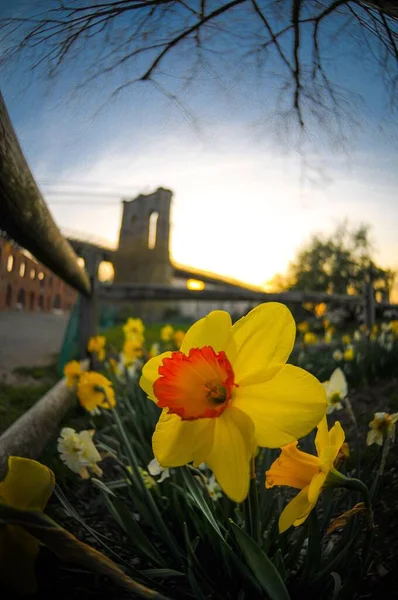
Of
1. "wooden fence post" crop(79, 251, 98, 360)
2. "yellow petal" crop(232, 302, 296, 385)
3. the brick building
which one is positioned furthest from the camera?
"wooden fence post" crop(79, 251, 98, 360)

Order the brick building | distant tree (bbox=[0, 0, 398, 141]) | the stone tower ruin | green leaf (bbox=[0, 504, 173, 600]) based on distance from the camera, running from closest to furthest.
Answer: green leaf (bbox=[0, 504, 173, 600]) → distant tree (bbox=[0, 0, 398, 141]) → the stone tower ruin → the brick building

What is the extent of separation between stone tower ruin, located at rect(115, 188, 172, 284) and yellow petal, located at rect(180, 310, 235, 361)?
0.31 metres

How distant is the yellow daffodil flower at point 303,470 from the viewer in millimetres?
435

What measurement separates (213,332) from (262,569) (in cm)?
31

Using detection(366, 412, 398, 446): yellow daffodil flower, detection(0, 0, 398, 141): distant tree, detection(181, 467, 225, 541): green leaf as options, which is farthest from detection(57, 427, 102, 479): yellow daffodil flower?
detection(0, 0, 398, 141): distant tree

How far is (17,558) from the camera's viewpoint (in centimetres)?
33

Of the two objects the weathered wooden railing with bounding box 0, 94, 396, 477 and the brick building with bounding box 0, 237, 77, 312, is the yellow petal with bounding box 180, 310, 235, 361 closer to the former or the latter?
the weathered wooden railing with bounding box 0, 94, 396, 477

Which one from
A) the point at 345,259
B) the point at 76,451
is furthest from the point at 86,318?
the point at 345,259

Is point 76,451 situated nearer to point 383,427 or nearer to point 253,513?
point 253,513

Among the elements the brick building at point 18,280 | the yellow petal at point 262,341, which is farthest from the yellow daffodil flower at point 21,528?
the brick building at point 18,280

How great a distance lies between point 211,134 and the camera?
0.64 m

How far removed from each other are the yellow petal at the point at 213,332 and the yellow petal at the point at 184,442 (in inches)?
3.6

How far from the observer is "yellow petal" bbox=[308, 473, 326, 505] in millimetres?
414

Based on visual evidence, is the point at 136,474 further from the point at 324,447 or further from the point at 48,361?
the point at 48,361
